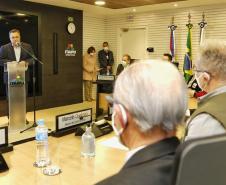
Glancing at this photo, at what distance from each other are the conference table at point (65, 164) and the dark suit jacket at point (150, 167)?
678 millimetres

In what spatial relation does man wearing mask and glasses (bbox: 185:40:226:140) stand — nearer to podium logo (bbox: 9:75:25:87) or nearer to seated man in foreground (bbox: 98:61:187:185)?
seated man in foreground (bbox: 98:61:187:185)

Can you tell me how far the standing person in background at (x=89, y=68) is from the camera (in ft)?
25.9

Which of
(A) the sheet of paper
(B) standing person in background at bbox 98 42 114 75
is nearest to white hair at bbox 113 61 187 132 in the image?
(A) the sheet of paper

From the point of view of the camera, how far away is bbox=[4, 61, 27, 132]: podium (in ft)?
14.0

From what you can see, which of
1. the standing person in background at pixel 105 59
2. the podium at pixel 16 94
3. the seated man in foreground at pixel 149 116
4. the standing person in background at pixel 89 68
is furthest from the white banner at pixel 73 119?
the standing person in background at pixel 105 59

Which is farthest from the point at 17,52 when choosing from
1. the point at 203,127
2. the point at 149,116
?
the point at 149,116

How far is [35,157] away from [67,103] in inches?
233

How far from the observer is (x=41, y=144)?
5.62ft

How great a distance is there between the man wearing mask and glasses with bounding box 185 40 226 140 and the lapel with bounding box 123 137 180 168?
588 mm

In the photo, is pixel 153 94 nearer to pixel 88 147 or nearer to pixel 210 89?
pixel 210 89

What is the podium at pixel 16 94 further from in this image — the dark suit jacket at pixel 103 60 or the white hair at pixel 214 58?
the dark suit jacket at pixel 103 60

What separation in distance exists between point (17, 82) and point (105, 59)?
422cm

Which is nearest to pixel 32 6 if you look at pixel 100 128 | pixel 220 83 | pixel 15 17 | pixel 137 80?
pixel 15 17

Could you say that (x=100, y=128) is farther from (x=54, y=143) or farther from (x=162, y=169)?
(x=162, y=169)
